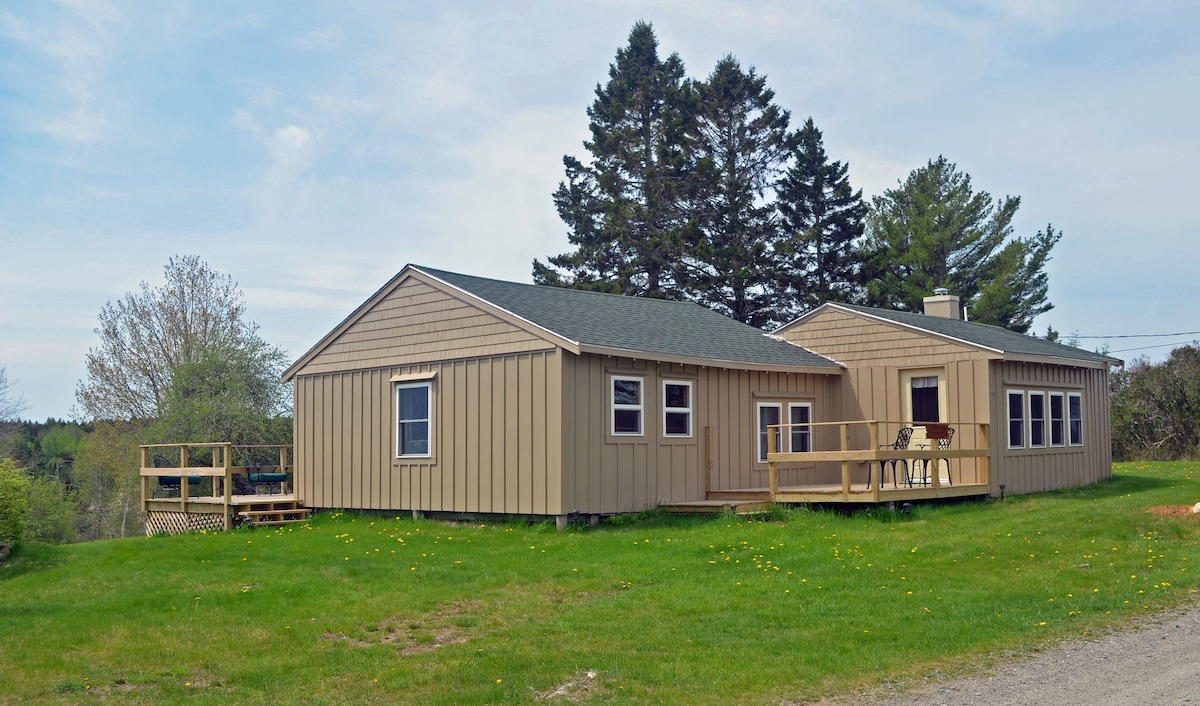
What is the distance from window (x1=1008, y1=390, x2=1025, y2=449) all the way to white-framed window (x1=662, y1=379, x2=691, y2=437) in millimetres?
6491

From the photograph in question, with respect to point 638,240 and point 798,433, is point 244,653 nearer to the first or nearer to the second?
point 798,433

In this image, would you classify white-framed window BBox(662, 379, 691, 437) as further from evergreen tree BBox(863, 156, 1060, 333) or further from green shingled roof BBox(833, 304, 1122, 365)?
evergreen tree BBox(863, 156, 1060, 333)

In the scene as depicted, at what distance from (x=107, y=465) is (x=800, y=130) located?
93.9 ft

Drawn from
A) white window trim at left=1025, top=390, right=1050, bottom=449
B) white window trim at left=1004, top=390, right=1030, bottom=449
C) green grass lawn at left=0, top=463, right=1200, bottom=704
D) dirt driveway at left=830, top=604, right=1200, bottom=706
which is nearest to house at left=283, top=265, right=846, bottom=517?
green grass lawn at left=0, top=463, right=1200, bottom=704

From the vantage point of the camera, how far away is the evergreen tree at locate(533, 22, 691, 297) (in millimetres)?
39875

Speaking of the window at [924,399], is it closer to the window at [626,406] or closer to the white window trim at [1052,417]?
the white window trim at [1052,417]

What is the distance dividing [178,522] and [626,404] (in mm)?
9505

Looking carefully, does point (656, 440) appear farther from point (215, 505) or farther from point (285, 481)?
point (285, 481)

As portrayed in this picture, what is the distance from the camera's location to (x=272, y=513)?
19875mm

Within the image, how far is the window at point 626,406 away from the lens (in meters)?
17.6

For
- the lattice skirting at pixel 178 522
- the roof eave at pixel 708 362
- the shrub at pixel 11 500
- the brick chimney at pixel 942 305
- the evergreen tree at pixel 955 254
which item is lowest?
the lattice skirting at pixel 178 522

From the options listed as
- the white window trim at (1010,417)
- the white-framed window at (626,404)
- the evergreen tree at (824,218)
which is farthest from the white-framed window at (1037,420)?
the evergreen tree at (824,218)

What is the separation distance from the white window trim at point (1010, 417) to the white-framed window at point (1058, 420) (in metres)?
1.26

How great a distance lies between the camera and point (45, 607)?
11.2m
